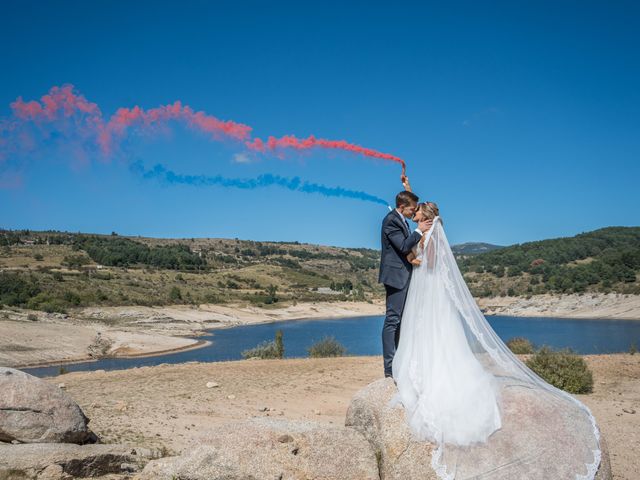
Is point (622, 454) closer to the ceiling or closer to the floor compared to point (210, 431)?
closer to the floor

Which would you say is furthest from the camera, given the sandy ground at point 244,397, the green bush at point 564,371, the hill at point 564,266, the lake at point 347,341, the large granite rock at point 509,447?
the hill at point 564,266

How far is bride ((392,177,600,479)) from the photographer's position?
5.73 m

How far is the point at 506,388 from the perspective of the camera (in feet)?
20.9

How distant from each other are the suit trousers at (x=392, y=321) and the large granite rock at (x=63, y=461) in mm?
3511

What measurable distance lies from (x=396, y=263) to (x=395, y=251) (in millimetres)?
161

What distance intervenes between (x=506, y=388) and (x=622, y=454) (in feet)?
13.9

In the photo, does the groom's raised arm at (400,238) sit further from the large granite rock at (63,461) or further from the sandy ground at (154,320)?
the sandy ground at (154,320)

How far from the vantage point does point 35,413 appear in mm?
7613

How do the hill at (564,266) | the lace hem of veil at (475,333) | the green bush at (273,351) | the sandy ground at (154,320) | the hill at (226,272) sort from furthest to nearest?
1. the hill at (564,266)
2. the hill at (226,272)
3. the sandy ground at (154,320)
4. the green bush at (273,351)
5. the lace hem of veil at (475,333)

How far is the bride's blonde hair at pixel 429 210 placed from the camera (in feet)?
24.4

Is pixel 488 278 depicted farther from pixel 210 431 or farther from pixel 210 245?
pixel 210 431

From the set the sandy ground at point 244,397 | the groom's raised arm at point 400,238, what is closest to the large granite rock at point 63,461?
the sandy ground at point 244,397

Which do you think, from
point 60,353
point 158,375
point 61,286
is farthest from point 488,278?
point 158,375

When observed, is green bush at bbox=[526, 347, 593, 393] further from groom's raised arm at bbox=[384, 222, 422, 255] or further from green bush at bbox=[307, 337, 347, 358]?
green bush at bbox=[307, 337, 347, 358]
